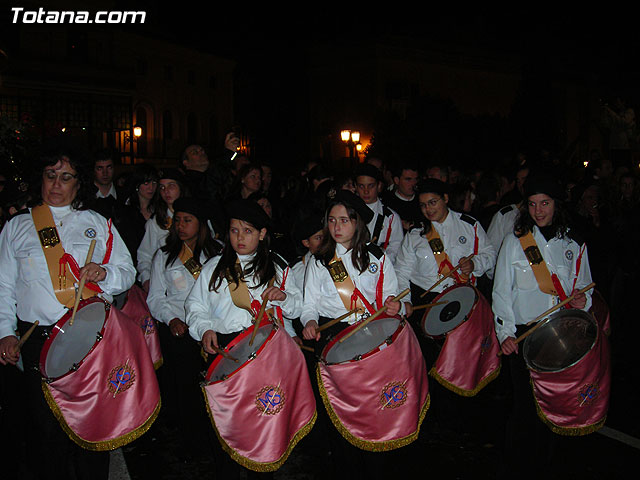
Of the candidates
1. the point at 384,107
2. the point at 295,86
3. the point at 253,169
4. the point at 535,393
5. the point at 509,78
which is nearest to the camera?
the point at 535,393

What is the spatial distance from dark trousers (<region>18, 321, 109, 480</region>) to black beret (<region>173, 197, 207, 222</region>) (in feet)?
5.08

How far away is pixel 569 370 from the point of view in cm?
416

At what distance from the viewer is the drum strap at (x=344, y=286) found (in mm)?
4363

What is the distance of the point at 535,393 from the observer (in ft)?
14.1

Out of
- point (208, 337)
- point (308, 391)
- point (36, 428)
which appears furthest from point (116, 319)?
point (308, 391)

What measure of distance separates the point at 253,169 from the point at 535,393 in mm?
4613

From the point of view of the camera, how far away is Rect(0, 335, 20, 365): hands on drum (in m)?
3.68

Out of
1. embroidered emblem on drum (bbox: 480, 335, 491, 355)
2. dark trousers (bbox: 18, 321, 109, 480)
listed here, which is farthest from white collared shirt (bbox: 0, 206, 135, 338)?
embroidered emblem on drum (bbox: 480, 335, 491, 355)

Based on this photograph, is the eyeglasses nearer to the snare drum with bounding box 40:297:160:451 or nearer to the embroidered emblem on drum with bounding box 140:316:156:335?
the snare drum with bounding box 40:297:160:451

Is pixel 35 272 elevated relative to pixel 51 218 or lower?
lower

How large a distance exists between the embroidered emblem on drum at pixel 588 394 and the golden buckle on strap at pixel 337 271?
1785 mm

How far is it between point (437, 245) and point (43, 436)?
361cm

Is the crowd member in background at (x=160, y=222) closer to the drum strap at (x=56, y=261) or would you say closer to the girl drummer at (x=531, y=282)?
the drum strap at (x=56, y=261)

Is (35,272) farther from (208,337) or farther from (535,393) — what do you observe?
(535,393)
